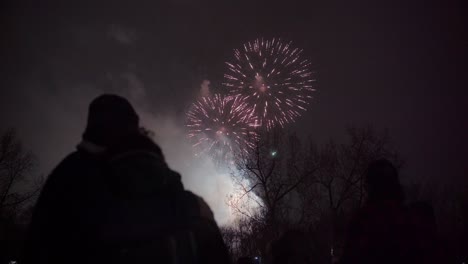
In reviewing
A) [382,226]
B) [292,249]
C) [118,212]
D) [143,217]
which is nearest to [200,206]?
[143,217]

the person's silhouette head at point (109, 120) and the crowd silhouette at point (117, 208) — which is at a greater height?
the person's silhouette head at point (109, 120)

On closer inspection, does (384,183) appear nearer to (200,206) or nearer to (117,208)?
(200,206)

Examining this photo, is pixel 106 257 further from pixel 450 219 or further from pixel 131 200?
pixel 450 219

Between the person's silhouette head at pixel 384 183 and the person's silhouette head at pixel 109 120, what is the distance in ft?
8.55

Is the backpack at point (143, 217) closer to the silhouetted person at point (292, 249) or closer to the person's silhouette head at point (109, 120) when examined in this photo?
the person's silhouette head at point (109, 120)

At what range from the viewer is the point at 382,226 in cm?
365

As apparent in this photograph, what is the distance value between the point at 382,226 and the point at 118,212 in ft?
8.45

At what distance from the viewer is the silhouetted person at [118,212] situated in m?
2.13

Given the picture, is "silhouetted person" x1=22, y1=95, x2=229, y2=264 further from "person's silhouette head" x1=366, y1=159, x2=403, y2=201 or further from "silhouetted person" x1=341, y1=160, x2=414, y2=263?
"person's silhouette head" x1=366, y1=159, x2=403, y2=201

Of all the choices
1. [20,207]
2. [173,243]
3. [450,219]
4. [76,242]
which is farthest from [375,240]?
[450,219]

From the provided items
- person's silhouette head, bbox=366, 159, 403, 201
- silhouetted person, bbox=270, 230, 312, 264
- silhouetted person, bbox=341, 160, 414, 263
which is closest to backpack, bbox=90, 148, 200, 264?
silhouetted person, bbox=341, 160, 414, 263

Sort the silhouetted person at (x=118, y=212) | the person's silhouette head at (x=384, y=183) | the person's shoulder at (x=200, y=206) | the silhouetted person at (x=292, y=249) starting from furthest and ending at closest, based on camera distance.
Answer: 1. the silhouetted person at (x=292, y=249)
2. the person's silhouette head at (x=384, y=183)
3. the person's shoulder at (x=200, y=206)
4. the silhouetted person at (x=118, y=212)

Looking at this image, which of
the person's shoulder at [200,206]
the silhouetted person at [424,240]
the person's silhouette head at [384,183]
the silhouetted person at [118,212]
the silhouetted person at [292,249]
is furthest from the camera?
the silhouetted person at [292,249]

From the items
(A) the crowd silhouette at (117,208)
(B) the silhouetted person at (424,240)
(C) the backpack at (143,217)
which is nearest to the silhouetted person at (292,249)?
(B) the silhouetted person at (424,240)
